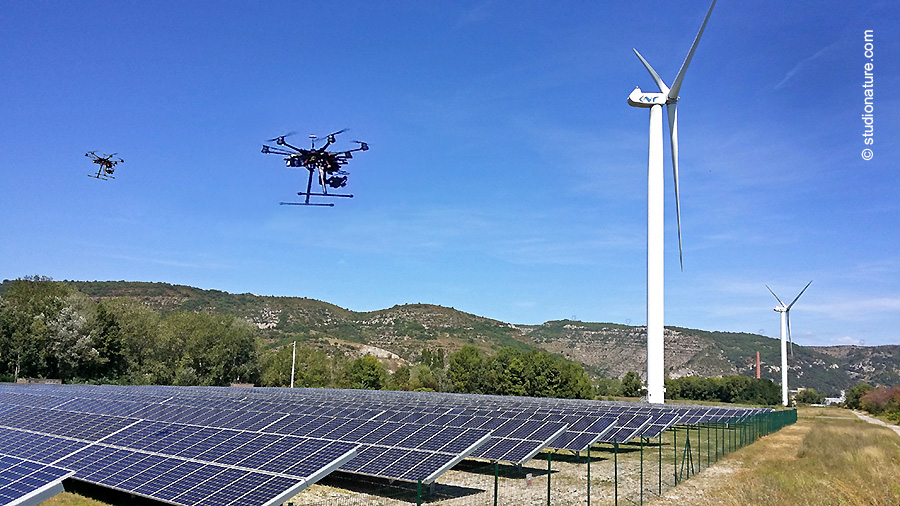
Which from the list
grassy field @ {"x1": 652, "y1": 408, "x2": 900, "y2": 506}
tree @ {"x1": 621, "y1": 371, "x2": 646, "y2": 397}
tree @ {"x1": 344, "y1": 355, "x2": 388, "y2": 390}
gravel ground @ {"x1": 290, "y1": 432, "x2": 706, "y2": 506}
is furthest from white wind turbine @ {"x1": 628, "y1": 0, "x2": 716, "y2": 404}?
tree @ {"x1": 621, "y1": 371, "x2": 646, "y2": 397}

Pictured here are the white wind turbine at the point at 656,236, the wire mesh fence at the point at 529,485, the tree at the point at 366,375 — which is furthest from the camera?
the tree at the point at 366,375

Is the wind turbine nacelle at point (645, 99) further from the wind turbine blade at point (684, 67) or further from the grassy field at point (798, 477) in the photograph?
the grassy field at point (798, 477)

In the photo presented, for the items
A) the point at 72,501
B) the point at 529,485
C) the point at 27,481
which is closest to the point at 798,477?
the point at 529,485

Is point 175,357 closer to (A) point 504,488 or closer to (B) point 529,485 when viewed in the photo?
(A) point 504,488

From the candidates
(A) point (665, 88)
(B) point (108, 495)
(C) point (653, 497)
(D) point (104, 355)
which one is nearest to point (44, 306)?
(D) point (104, 355)

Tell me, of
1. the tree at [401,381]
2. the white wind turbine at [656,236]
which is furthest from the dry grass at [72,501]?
the tree at [401,381]

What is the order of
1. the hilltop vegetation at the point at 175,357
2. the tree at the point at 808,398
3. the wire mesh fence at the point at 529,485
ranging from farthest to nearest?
the tree at the point at 808,398 → the hilltop vegetation at the point at 175,357 → the wire mesh fence at the point at 529,485

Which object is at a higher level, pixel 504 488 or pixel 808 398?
pixel 504 488
